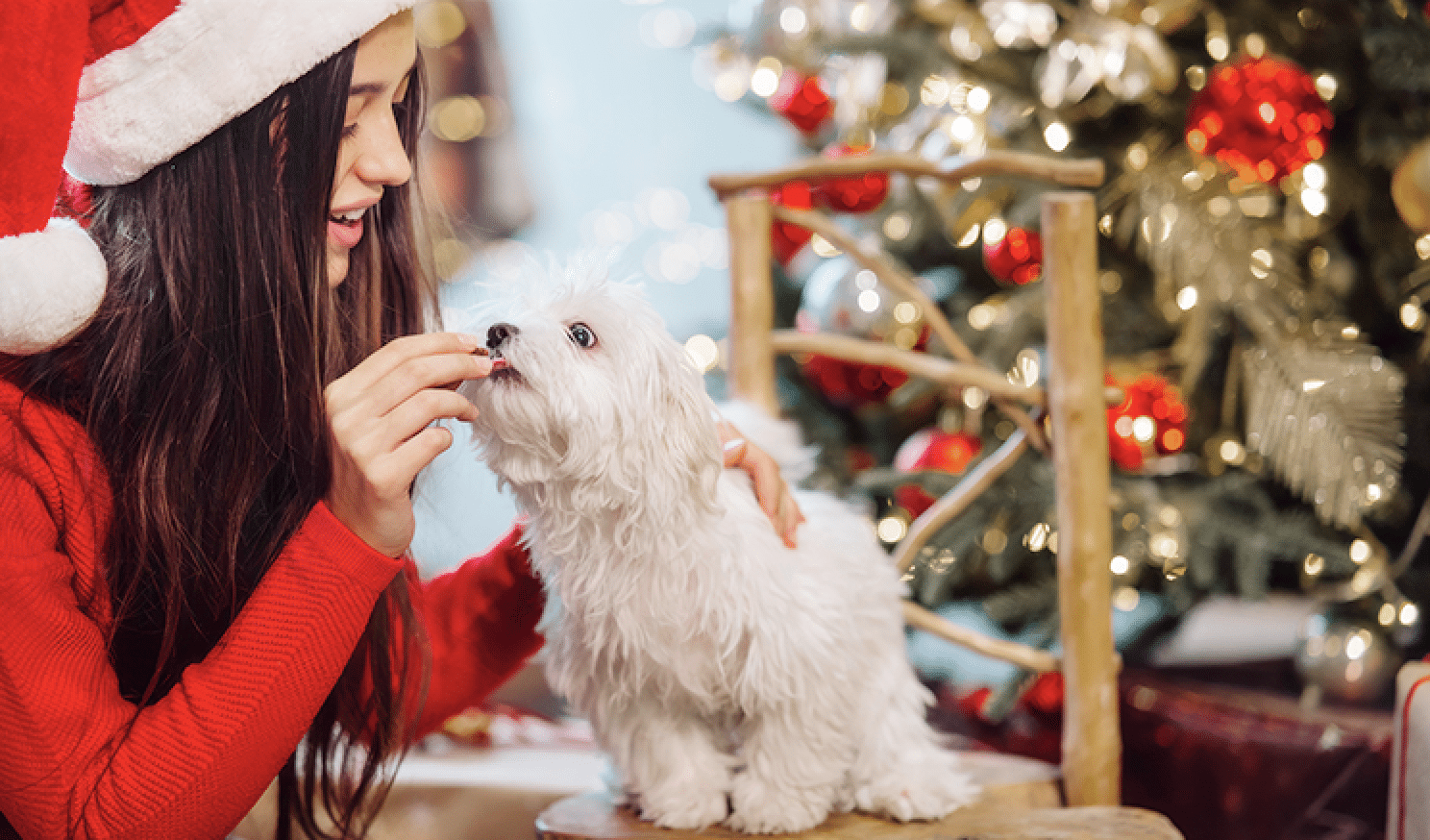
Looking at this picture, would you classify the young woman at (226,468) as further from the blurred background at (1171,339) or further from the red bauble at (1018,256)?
the red bauble at (1018,256)

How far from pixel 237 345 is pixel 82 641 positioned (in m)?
0.23

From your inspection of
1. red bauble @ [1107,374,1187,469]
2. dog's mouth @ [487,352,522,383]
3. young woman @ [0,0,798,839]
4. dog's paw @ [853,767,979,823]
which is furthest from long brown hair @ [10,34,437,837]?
red bauble @ [1107,374,1187,469]

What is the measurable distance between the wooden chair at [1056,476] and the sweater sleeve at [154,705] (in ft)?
1.04

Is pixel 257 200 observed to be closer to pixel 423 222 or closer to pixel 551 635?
pixel 423 222

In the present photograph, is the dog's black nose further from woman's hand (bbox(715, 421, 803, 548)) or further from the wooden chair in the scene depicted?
the wooden chair

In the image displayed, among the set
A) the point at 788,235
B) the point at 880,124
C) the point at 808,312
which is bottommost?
the point at 808,312

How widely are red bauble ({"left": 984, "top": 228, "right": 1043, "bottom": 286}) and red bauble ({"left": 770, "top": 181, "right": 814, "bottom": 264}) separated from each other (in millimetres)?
370

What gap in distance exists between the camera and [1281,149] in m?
1.39

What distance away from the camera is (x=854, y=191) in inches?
67.6

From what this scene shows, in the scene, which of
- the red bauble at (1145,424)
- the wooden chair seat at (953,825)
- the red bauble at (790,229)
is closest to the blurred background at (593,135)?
the red bauble at (790,229)

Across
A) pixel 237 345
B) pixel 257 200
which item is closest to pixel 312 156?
pixel 257 200

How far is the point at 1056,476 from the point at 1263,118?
63 centimetres

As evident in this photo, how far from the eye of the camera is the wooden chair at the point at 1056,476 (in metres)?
0.94

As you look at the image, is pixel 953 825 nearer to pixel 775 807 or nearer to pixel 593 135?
pixel 775 807
